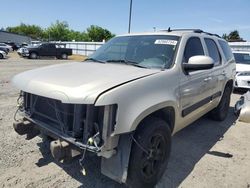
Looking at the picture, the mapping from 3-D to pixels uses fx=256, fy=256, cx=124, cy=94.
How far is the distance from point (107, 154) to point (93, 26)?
276ft

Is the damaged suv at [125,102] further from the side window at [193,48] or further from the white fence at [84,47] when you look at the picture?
the white fence at [84,47]

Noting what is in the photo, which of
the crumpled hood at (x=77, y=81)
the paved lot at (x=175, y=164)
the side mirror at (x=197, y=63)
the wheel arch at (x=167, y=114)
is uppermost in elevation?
the side mirror at (x=197, y=63)

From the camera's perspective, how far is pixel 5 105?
21.6ft

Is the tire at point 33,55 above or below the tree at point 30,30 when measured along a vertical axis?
below

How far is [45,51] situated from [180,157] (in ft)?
85.3

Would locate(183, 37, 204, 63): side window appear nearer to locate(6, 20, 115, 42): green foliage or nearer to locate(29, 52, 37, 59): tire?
locate(29, 52, 37, 59): tire

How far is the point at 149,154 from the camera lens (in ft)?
9.76

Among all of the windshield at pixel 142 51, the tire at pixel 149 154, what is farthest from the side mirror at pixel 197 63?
the tire at pixel 149 154

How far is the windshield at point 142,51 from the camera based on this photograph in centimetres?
353

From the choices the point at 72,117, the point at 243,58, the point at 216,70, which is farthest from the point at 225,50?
the point at 243,58

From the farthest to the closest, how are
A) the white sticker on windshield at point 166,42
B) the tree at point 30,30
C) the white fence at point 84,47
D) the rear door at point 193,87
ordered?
the tree at point 30,30 < the white fence at point 84,47 < the white sticker on windshield at point 166,42 < the rear door at point 193,87

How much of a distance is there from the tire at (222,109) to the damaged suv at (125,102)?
1738mm

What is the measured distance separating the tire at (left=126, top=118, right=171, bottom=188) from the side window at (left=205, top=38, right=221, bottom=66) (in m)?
2.24

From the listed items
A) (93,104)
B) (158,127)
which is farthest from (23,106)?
(158,127)
